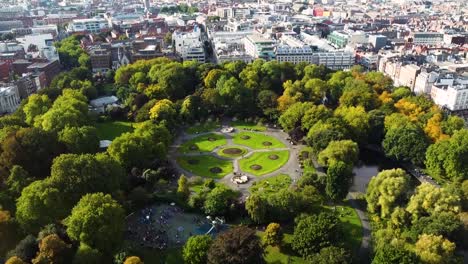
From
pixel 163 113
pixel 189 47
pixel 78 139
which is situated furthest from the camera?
pixel 189 47

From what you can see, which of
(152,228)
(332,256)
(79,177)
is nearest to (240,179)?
(152,228)

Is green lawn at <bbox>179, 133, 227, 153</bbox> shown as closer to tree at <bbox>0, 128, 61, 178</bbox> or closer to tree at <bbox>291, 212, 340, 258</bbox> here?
tree at <bbox>0, 128, 61, 178</bbox>

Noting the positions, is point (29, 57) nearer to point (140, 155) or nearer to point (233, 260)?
point (140, 155)

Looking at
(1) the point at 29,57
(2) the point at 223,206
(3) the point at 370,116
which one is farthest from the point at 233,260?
(1) the point at 29,57

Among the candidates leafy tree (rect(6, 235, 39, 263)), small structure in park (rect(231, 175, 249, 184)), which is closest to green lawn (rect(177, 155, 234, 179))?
small structure in park (rect(231, 175, 249, 184))

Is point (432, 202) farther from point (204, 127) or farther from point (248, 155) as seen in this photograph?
point (204, 127)

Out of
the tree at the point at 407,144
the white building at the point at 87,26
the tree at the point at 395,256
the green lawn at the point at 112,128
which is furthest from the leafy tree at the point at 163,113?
the white building at the point at 87,26
